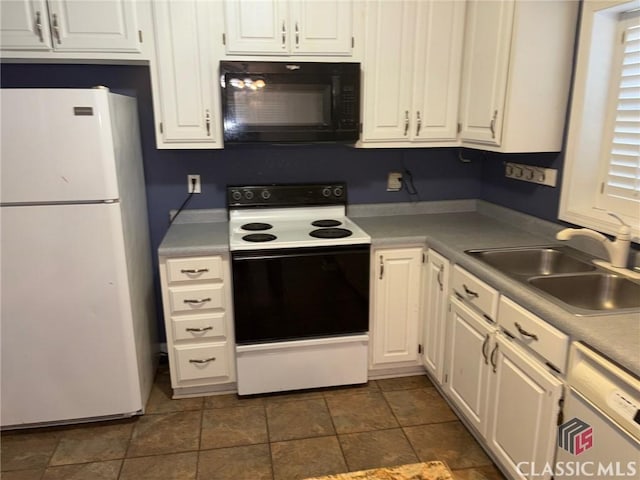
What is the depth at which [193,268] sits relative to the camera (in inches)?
95.3

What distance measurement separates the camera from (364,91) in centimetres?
256

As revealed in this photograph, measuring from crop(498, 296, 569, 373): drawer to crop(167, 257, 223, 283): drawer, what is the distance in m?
1.36

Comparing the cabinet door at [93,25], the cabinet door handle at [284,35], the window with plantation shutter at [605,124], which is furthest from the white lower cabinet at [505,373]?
the cabinet door at [93,25]

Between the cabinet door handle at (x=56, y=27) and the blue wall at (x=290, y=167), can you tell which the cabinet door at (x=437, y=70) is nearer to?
the blue wall at (x=290, y=167)

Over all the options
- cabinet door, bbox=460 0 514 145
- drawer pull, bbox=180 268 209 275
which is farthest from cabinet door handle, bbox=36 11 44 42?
cabinet door, bbox=460 0 514 145

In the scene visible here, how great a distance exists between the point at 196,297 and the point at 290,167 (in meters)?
0.97

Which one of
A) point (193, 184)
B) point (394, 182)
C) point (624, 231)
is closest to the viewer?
point (624, 231)

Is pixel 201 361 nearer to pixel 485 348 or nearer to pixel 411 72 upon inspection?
pixel 485 348

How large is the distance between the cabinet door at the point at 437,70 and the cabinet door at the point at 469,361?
1.00 m

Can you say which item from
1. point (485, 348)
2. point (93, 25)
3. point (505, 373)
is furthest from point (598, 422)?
point (93, 25)

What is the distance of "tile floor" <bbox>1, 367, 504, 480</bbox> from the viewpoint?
6.92 ft

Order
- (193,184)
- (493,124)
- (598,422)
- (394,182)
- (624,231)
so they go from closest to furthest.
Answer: (598,422)
(624,231)
(493,124)
(193,184)
(394,182)

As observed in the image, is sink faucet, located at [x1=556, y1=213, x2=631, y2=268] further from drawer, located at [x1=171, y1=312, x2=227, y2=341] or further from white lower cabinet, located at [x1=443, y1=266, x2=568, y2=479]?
drawer, located at [x1=171, y1=312, x2=227, y2=341]

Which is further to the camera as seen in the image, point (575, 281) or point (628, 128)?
point (628, 128)
